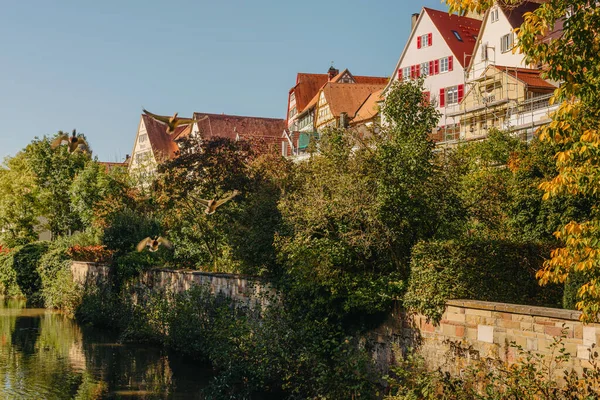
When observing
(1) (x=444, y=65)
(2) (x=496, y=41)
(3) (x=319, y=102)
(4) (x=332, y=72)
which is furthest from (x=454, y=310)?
(4) (x=332, y=72)

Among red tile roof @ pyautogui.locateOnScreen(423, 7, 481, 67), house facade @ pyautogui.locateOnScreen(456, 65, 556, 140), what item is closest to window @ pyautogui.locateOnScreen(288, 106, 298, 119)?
red tile roof @ pyautogui.locateOnScreen(423, 7, 481, 67)

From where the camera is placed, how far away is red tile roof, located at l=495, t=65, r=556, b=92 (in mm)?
36312

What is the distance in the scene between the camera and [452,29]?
46938 mm

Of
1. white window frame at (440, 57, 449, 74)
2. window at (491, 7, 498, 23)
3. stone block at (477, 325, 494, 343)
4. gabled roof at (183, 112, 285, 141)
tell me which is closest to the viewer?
stone block at (477, 325, 494, 343)

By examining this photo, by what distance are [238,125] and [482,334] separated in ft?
211

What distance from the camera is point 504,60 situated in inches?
1610

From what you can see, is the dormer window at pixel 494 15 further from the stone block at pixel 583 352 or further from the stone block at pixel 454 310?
the stone block at pixel 583 352

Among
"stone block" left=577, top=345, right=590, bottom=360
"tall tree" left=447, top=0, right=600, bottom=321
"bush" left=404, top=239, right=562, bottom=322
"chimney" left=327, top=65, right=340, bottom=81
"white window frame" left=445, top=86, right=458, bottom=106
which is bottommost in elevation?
"stone block" left=577, top=345, right=590, bottom=360

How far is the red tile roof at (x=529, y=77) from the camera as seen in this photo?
3631 centimetres

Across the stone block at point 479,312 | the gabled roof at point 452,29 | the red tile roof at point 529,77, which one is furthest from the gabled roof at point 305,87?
→ the stone block at point 479,312

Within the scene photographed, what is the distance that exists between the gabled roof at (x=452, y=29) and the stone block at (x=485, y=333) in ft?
114

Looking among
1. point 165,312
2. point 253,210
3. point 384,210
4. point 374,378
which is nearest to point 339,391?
point 374,378

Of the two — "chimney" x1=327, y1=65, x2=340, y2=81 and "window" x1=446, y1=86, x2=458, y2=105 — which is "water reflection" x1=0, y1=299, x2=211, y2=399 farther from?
"chimney" x1=327, y1=65, x2=340, y2=81

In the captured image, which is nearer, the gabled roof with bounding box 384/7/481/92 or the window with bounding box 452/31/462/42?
the gabled roof with bounding box 384/7/481/92
